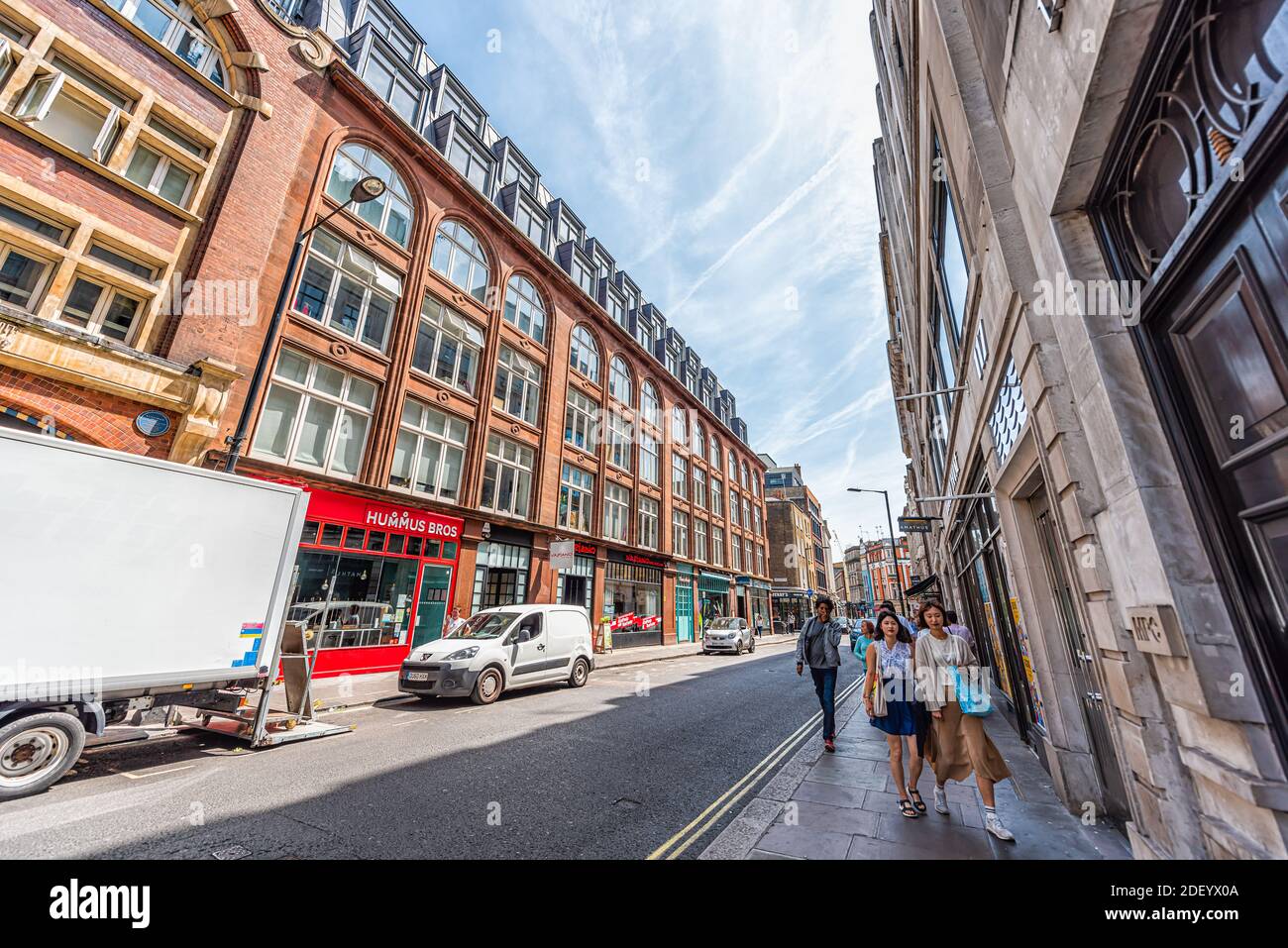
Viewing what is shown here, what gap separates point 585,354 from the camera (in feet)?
81.7

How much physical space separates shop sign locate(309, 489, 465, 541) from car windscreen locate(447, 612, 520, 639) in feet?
15.2

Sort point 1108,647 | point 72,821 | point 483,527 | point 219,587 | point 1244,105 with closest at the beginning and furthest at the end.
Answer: point 1244,105 < point 1108,647 < point 72,821 < point 219,587 < point 483,527

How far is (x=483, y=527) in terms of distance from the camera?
16.6 meters

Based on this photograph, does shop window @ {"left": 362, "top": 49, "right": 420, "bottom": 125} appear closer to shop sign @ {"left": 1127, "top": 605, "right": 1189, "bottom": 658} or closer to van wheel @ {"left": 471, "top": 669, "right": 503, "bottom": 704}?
van wheel @ {"left": 471, "top": 669, "right": 503, "bottom": 704}

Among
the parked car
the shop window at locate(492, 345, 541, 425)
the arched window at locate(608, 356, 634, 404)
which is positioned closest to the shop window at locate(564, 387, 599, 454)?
Result: the shop window at locate(492, 345, 541, 425)

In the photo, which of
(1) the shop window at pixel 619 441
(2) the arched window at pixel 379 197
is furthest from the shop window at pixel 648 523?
(2) the arched window at pixel 379 197

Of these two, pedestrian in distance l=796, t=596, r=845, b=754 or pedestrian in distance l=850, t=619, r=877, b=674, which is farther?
pedestrian in distance l=796, t=596, r=845, b=754

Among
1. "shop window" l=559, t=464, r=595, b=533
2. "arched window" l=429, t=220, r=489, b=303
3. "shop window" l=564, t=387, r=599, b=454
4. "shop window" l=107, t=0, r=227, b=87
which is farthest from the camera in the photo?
"shop window" l=564, t=387, r=599, b=454

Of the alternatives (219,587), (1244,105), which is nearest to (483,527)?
(219,587)

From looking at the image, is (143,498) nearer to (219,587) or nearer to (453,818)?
(219,587)

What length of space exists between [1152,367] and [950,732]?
10.5ft

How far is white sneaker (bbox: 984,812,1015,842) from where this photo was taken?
3.70 meters

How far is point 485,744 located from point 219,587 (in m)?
3.89

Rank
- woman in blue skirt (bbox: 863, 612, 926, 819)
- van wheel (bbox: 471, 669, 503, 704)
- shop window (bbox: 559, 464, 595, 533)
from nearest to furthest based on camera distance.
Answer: woman in blue skirt (bbox: 863, 612, 926, 819)
van wheel (bbox: 471, 669, 503, 704)
shop window (bbox: 559, 464, 595, 533)
